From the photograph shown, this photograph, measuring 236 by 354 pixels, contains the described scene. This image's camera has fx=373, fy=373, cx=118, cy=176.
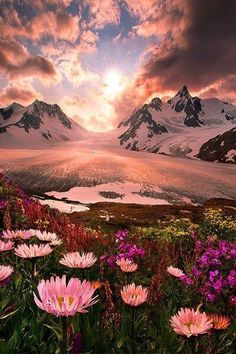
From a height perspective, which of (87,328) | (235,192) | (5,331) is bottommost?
(235,192)

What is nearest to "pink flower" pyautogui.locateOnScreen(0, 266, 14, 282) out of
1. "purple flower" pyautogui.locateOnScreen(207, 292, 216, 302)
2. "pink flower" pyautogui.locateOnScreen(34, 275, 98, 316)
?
"pink flower" pyautogui.locateOnScreen(34, 275, 98, 316)

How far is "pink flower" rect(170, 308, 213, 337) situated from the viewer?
201 cm

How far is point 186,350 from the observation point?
2773mm

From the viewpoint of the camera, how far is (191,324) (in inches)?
82.4

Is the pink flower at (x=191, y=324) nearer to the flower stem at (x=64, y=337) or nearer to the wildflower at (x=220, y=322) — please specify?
the wildflower at (x=220, y=322)

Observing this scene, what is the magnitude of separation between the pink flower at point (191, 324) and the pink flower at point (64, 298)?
1.90ft

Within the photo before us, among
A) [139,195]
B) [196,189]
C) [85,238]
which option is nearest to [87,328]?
[85,238]

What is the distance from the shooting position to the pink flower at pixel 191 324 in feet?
6.59

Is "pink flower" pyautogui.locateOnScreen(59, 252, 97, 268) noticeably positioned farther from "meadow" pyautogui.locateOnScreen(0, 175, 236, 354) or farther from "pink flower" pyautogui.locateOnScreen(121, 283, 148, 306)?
"pink flower" pyautogui.locateOnScreen(121, 283, 148, 306)

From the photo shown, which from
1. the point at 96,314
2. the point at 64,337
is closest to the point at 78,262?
the point at 96,314

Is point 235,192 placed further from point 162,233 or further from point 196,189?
point 162,233

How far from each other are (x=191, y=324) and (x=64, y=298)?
2.54 feet

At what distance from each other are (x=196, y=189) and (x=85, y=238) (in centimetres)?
6153

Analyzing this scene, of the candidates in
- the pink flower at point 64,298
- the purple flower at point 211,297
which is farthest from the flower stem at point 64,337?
the purple flower at point 211,297
